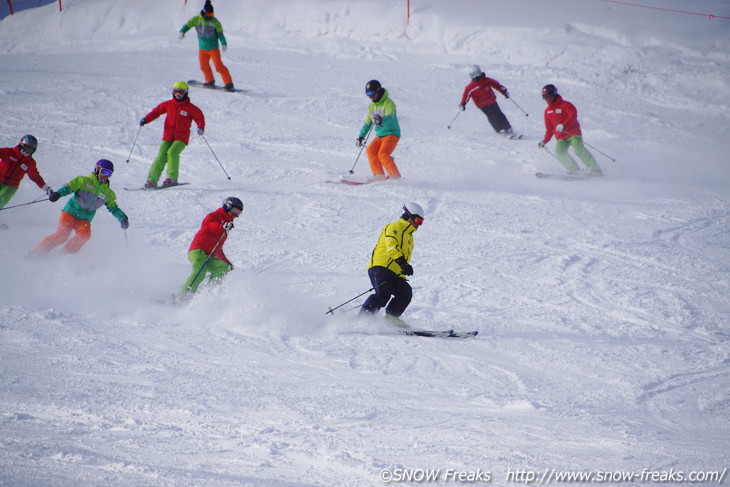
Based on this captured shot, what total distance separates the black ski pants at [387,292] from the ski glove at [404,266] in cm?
21

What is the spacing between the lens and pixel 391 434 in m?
4.23

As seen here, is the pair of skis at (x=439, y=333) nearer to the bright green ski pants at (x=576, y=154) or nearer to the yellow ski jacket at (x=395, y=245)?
the yellow ski jacket at (x=395, y=245)

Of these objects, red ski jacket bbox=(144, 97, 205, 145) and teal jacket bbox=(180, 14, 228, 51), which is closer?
red ski jacket bbox=(144, 97, 205, 145)

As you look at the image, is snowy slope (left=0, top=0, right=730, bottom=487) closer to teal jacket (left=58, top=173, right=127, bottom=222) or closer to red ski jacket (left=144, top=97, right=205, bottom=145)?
teal jacket (left=58, top=173, right=127, bottom=222)

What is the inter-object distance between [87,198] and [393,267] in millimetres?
4017

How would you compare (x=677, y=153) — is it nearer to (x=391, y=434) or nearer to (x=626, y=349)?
(x=626, y=349)

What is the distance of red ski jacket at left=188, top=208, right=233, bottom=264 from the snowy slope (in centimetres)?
48

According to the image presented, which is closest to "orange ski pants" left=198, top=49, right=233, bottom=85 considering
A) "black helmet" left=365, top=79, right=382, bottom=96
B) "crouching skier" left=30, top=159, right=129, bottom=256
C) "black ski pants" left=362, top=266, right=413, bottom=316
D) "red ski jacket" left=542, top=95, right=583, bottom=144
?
"black helmet" left=365, top=79, right=382, bottom=96

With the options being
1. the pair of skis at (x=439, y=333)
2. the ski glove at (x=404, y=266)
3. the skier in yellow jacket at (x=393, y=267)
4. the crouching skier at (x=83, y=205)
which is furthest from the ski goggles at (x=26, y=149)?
the pair of skis at (x=439, y=333)

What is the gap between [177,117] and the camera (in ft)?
33.0

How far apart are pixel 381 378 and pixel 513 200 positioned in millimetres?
5957

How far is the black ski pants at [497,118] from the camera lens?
522 inches

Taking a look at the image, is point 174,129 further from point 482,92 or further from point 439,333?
point 482,92

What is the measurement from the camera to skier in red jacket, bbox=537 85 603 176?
37.2 feet
